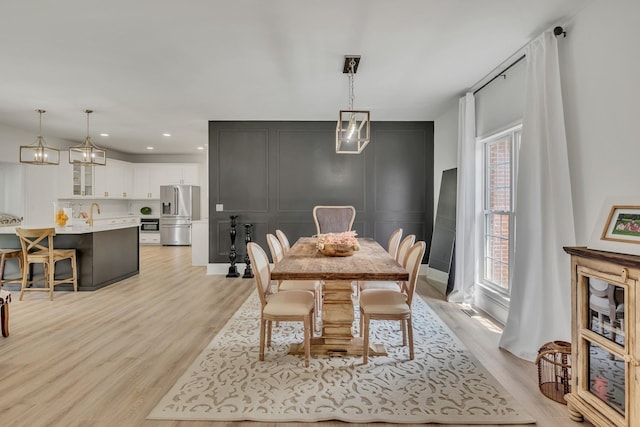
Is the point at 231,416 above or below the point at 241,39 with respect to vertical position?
below

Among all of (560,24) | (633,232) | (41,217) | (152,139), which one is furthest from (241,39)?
(41,217)

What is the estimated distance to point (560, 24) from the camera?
8.89 ft

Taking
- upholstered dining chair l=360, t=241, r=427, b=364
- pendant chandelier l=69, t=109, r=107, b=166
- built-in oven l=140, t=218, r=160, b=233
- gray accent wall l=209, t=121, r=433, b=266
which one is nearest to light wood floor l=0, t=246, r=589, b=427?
upholstered dining chair l=360, t=241, r=427, b=364

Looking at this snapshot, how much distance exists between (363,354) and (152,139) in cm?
701

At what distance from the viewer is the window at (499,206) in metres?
3.65

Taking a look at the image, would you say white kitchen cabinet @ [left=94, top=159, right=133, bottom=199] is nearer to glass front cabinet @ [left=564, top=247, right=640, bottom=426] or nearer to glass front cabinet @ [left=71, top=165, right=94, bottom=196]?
glass front cabinet @ [left=71, top=165, right=94, bottom=196]

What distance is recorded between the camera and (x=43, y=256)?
4422mm

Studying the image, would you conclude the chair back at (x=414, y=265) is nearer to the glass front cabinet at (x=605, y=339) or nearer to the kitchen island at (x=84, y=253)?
the glass front cabinet at (x=605, y=339)

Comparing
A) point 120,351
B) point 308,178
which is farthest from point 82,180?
point 120,351

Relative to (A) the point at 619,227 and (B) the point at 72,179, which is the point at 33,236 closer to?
(B) the point at 72,179

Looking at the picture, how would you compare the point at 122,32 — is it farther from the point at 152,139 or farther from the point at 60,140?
the point at 60,140

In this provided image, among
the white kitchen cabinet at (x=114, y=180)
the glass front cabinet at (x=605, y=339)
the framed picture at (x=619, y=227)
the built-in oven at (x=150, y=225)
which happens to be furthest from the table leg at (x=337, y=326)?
the built-in oven at (x=150, y=225)

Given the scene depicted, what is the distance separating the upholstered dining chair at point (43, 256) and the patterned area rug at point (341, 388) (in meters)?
2.90

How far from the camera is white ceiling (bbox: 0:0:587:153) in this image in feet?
8.34
